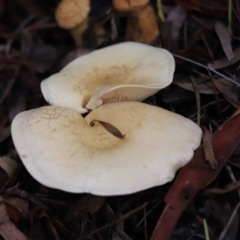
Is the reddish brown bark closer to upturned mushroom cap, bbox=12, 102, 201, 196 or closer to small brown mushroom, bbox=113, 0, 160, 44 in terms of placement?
upturned mushroom cap, bbox=12, 102, 201, 196

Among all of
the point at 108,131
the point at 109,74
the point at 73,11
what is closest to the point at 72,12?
the point at 73,11

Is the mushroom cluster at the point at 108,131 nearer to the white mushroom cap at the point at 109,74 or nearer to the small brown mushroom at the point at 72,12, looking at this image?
the white mushroom cap at the point at 109,74

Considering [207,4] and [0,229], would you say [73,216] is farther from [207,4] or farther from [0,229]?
[207,4]

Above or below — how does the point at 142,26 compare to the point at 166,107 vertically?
above


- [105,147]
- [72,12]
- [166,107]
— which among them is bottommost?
[166,107]

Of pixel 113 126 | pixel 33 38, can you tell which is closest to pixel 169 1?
pixel 33 38

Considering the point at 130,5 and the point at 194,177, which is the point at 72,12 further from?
the point at 194,177

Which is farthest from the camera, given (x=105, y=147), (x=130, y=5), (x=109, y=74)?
(x=130, y=5)

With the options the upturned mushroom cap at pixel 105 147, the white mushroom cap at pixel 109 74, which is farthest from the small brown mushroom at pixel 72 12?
the upturned mushroom cap at pixel 105 147
